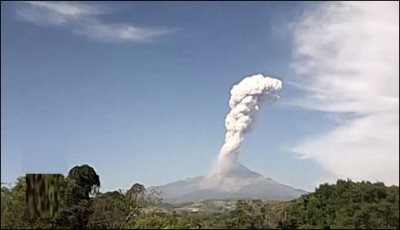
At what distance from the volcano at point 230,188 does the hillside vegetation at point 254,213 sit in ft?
2.93

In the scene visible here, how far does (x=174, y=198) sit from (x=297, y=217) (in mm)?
5320

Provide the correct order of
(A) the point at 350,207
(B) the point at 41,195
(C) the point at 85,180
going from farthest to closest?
(C) the point at 85,180 → (B) the point at 41,195 → (A) the point at 350,207

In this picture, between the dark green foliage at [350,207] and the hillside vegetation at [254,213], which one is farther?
the hillside vegetation at [254,213]

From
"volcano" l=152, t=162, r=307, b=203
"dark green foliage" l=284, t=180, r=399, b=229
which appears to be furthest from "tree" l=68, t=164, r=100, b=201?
"dark green foliage" l=284, t=180, r=399, b=229

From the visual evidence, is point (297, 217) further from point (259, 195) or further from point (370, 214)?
point (259, 195)

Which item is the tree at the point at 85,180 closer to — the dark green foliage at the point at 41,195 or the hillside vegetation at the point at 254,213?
the hillside vegetation at the point at 254,213

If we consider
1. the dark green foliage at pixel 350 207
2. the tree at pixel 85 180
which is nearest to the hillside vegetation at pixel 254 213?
the dark green foliage at pixel 350 207

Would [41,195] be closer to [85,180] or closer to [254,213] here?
[254,213]

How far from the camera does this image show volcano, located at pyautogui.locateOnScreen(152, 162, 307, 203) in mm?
14688

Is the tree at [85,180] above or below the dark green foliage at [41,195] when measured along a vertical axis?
above

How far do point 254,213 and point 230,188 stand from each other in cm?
323

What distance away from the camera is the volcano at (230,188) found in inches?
578

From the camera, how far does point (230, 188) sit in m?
15.9

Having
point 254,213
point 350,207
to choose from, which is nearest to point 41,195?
point 254,213
